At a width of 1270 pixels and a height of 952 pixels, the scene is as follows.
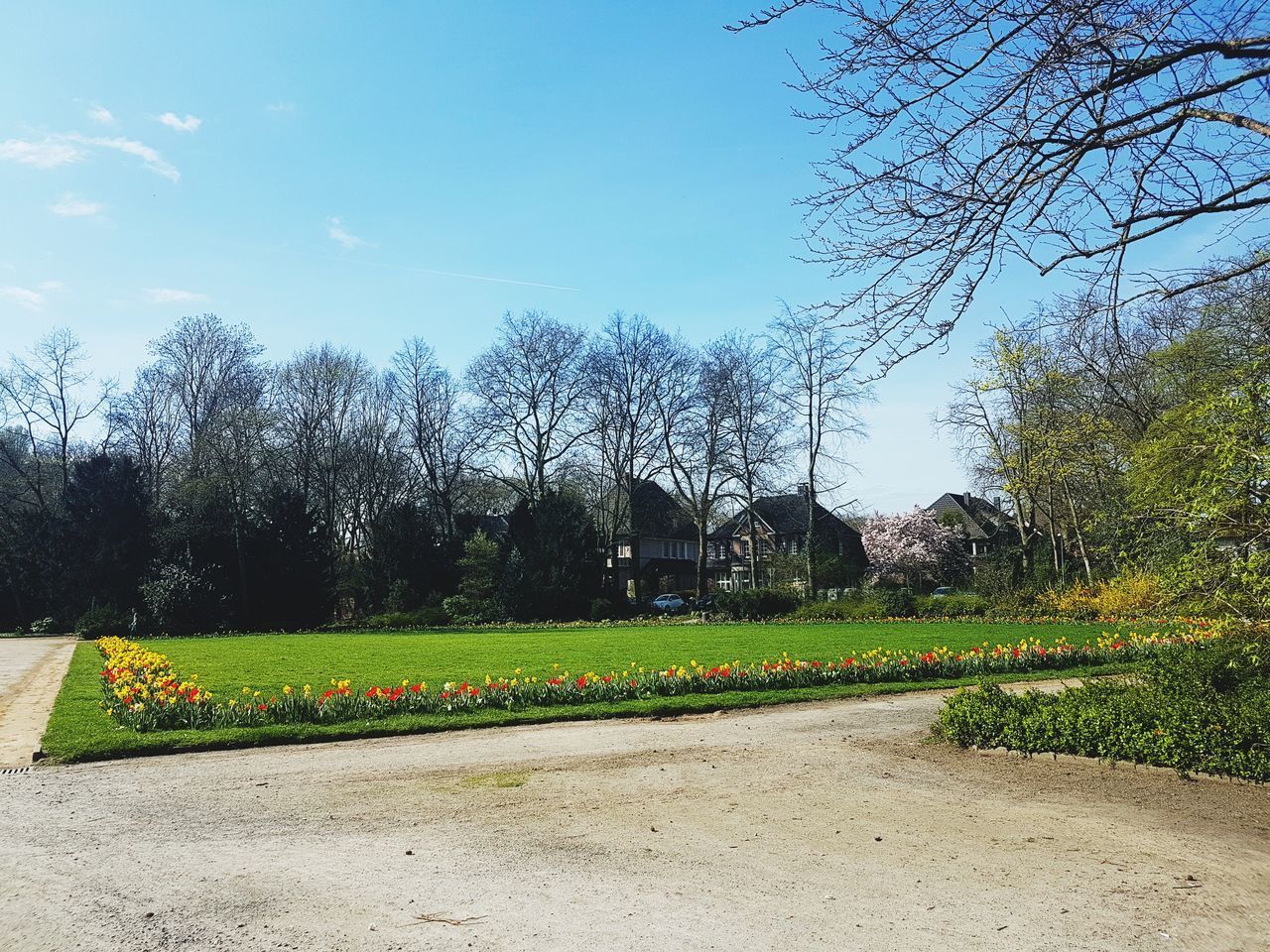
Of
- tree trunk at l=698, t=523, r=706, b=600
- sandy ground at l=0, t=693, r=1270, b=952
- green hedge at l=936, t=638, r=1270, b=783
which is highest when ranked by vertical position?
tree trunk at l=698, t=523, r=706, b=600

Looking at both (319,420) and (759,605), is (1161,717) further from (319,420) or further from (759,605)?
(319,420)

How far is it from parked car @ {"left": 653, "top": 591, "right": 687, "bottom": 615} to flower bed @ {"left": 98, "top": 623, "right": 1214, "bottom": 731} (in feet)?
95.4

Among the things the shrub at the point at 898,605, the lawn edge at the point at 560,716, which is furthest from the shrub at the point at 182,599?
the shrub at the point at 898,605

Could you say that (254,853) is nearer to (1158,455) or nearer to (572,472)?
(1158,455)

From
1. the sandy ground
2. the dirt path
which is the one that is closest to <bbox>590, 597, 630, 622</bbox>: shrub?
the dirt path

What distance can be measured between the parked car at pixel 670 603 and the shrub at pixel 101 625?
2384cm

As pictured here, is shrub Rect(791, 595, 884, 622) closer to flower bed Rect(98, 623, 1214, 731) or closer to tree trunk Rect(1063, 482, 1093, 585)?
tree trunk Rect(1063, 482, 1093, 585)

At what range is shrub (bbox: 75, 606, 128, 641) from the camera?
28.5 metres

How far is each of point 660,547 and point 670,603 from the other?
1871 centimetres

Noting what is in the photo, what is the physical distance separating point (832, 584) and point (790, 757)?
34.4 metres

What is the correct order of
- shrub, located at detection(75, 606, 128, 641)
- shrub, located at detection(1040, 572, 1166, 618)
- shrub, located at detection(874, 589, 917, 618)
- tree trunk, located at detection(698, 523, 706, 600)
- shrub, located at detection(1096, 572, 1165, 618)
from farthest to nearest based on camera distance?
tree trunk, located at detection(698, 523, 706, 600)
shrub, located at detection(874, 589, 917, 618)
shrub, located at detection(75, 606, 128, 641)
shrub, located at detection(1040, 572, 1166, 618)
shrub, located at detection(1096, 572, 1165, 618)

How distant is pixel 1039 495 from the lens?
39.7 m

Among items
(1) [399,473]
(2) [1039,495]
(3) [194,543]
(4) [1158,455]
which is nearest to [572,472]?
(1) [399,473]

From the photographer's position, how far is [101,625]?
28828 millimetres
